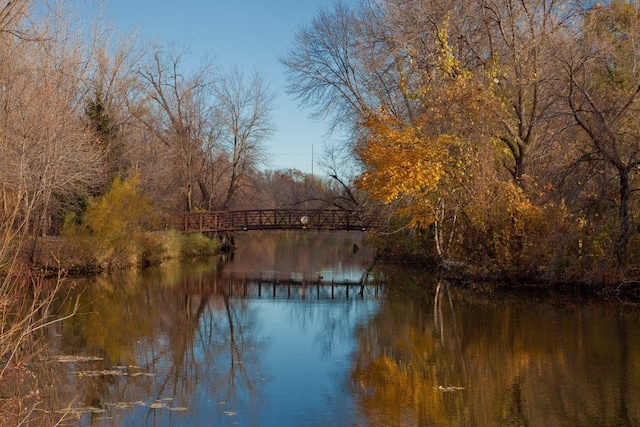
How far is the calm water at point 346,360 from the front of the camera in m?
8.98

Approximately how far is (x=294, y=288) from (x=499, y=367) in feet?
44.1

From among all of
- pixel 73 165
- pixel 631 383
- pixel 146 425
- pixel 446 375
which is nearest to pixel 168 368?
pixel 146 425

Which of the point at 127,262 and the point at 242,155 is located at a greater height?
the point at 242,155

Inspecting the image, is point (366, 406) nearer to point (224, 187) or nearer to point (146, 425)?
point (146, 425)

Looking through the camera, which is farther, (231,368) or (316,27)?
(316,27)

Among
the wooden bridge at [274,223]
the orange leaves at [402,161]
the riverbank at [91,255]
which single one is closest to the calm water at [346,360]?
the orange leaves at [402,161]

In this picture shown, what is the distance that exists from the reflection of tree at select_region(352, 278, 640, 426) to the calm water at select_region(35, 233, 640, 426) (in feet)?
0.09

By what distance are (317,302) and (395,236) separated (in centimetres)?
1438

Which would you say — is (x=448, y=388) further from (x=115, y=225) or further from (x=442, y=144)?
(x=115, y=225)

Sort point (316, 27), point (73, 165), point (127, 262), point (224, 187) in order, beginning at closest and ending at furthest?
point (73, 165)
point (127, 262)
point (316, 27)
point (224, 187)

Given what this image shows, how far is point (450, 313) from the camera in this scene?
1686cm

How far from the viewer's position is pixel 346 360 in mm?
12180

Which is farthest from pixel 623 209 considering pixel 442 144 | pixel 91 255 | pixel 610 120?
pixel 91 255

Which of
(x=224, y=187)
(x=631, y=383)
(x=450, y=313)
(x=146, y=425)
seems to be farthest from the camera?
(x=224, y=187)
